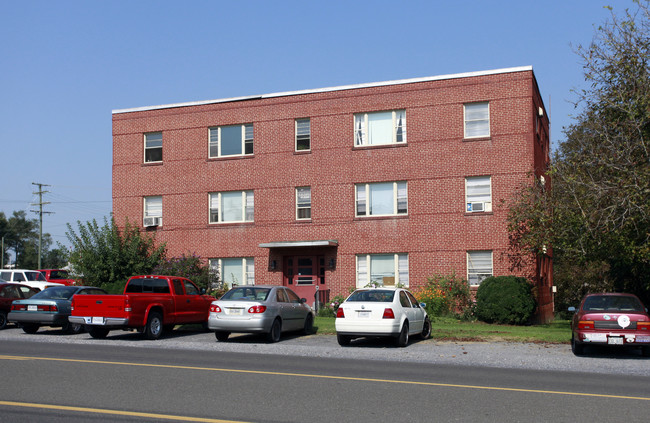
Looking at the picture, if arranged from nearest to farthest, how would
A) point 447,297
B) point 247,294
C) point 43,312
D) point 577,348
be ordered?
1. point 577,348
2. point 247,294
3. point 43,312
4. point 447,297

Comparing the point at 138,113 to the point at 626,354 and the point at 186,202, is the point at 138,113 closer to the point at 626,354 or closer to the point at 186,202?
the point at 186,202

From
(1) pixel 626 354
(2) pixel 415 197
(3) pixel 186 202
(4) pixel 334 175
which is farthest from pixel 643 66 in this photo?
(3) pixel 186 202

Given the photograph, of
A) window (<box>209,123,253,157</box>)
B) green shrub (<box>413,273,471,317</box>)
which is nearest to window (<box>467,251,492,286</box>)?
green shrub (<box>413,273,471,317</box>)

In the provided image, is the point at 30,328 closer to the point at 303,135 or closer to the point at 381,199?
the point at 303,135

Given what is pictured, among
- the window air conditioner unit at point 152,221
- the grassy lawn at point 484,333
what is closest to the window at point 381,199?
the grassy lawn at point 484,333

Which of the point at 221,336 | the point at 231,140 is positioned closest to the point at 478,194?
the point at 231,140

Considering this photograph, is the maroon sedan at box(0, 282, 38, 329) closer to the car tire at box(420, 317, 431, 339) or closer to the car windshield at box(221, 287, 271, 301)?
the car windshield at box(221, 287, 271, 301)

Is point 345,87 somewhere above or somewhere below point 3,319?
above

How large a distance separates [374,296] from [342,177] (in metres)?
13.2

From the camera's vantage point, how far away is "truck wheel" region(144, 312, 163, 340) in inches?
741

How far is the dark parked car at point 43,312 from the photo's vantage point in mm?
20609

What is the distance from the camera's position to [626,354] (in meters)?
16.7

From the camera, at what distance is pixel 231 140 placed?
32.5m

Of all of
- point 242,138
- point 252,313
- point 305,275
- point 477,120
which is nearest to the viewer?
point 252,313
